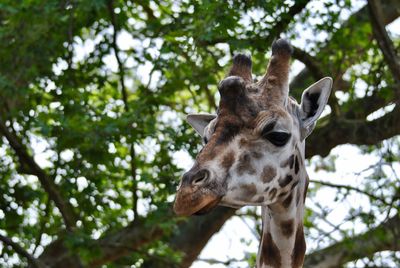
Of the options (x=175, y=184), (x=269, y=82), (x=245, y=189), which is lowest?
(x=245, y=189)

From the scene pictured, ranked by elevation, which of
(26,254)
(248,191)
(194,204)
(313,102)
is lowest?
(194,204)

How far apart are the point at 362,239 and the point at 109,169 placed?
3.19 metres

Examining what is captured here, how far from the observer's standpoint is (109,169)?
12.8 m

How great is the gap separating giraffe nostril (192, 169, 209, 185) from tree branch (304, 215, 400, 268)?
20.9ft

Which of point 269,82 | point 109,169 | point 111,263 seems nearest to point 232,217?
point 111,263

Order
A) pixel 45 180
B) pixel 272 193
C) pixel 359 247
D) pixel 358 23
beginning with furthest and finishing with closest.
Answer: pixel 358 23 → pixel 359 247 → pixel 45 180 → pixel 272 193

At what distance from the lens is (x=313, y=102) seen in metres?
6.91

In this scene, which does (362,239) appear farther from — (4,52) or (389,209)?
(4,52)

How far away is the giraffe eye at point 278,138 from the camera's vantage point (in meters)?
6.45

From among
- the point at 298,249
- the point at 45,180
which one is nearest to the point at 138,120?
the point at 45,180

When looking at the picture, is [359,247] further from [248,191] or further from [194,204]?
[194,204]

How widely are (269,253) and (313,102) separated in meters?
1.00

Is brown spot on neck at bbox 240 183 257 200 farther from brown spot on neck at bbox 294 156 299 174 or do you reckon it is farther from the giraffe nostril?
brown spot on neck at bbox 294 156 299 174

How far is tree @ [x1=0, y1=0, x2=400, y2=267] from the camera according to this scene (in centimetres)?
1191
